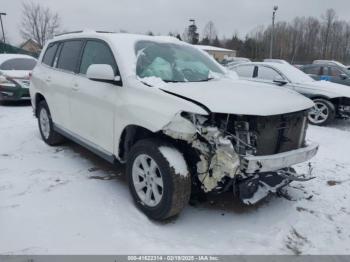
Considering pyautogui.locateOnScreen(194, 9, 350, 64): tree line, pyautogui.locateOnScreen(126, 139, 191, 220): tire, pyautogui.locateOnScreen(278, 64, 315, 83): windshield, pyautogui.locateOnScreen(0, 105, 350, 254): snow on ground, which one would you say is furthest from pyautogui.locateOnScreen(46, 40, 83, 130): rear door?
pyautogui.locateOnScreen(194, 9, 350, 64): tree line

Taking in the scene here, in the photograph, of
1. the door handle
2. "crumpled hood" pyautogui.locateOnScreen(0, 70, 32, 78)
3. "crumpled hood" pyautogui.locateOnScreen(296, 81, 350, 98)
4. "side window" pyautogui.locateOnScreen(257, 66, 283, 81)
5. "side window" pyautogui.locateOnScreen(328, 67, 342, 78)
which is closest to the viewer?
the door handle

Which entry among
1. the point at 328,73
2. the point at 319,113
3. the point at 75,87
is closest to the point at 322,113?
the point at 319,113

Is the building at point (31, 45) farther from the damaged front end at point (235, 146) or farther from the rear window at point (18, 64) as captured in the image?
the damaged front end at point (235, 146)

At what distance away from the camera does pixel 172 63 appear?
3908mm

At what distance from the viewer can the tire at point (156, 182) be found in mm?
2932

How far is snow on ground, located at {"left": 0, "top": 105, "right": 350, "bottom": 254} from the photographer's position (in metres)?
2.88

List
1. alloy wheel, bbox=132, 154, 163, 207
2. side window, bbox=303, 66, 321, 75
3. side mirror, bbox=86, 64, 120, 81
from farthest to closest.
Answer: side window, bbox=303, 66, 321, 75 < side mirror, bbox=86, 64, 120, 81 < alloy wheel, bbox=132, 154, 163, 207

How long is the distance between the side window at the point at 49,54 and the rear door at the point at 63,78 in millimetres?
183

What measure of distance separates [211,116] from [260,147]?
58cm

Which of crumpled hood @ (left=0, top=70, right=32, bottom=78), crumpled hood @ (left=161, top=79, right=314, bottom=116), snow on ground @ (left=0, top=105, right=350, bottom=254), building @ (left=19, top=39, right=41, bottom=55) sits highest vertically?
building @ (left=19, top=39, right=41, bottom=55)

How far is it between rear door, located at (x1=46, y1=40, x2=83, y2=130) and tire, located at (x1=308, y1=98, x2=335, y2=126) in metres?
5.97

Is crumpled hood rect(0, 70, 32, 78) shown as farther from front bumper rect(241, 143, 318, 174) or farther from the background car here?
front bumper rect(241, 143, 318, 174)

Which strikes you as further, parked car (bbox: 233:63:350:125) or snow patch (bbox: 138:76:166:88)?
parked car (bbox: 233:63:350:125)

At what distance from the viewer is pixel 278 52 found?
64.2 meters
